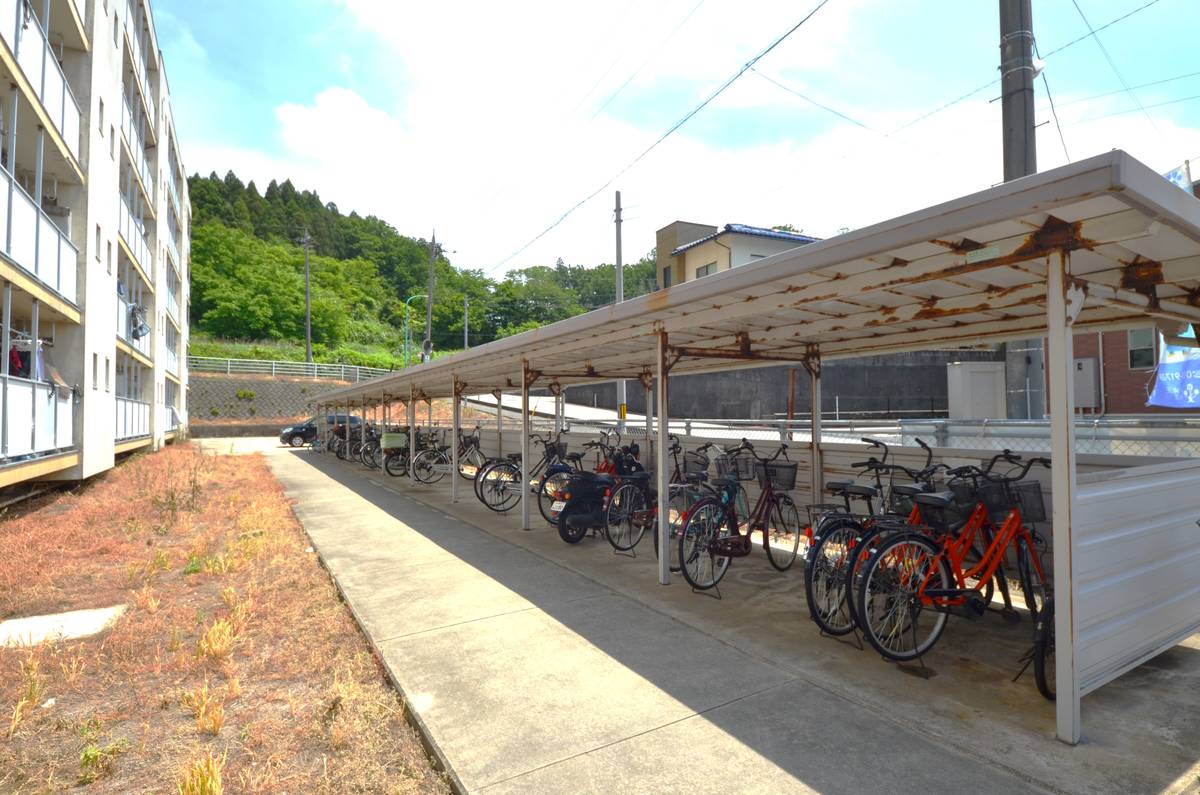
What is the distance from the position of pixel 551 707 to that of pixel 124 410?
47.1 ft

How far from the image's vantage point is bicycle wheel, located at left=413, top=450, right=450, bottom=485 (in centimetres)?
1315

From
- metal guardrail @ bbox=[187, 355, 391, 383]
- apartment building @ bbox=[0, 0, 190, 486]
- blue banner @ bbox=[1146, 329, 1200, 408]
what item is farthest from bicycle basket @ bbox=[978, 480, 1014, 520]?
metal guardrail @ bbox=[187, 355, 391, 383]

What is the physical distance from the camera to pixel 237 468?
1577cm

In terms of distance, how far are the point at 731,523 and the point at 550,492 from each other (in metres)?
3.07

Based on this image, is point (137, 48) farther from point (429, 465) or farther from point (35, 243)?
point (429, 465)

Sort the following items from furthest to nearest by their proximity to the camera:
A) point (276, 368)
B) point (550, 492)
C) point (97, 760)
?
point (276, 368)
point (550, 492)
point (97, 760)

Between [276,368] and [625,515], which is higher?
[276,368]

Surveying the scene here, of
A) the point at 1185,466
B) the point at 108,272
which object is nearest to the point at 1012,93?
the point at 1185,466

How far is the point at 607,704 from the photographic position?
3205mm

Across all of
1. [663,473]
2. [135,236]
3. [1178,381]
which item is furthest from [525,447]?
[135,236]

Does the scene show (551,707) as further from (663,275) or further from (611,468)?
(663,275)

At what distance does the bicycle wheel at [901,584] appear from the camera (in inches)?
141

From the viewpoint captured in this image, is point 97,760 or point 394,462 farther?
point 394,462

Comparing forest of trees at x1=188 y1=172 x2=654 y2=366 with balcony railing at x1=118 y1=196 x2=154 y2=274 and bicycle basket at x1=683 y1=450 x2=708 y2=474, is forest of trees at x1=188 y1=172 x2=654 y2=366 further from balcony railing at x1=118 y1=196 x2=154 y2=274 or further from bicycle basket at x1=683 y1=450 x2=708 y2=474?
bicycle basket at x1=683 y1=450 x2=708 y2=474
